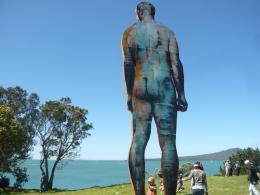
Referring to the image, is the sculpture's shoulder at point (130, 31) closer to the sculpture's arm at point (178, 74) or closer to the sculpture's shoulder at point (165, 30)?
the sculpture's shoulder at point (165, 30)

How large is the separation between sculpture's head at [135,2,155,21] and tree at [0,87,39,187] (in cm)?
3464

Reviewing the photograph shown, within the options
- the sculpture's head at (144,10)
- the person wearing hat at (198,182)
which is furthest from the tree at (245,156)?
the sculpture's head at (144,10)

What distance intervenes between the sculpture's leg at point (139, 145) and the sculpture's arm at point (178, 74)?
1.87 ft

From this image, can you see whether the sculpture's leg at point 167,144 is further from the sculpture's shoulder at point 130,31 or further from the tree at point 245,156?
the tree at point 245,156

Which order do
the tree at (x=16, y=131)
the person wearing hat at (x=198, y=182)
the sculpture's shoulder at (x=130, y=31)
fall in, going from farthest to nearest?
the tree at (x=16, y=131) → the person wearing hat at (x=198, y=182) → the sculpture's shoulder at (x=130, y=31)

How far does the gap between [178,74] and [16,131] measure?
36285mm

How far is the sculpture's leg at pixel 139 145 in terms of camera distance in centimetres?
612

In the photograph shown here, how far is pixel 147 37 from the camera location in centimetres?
665

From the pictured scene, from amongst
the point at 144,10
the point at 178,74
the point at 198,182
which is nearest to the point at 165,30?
the point at 144,10

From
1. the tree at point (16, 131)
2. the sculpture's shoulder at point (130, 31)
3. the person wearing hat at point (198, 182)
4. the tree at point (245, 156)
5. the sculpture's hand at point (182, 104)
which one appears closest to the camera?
the sculpture's hand at point (182, 104)

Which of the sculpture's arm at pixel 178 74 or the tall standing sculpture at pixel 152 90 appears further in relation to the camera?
the sculpture's arm at pixel 178 74

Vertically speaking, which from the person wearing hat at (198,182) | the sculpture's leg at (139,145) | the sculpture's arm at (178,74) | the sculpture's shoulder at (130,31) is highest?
the sculpture's shoulder at (130,31)

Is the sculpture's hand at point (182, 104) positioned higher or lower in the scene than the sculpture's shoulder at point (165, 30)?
lower

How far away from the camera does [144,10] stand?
23.1 ft
